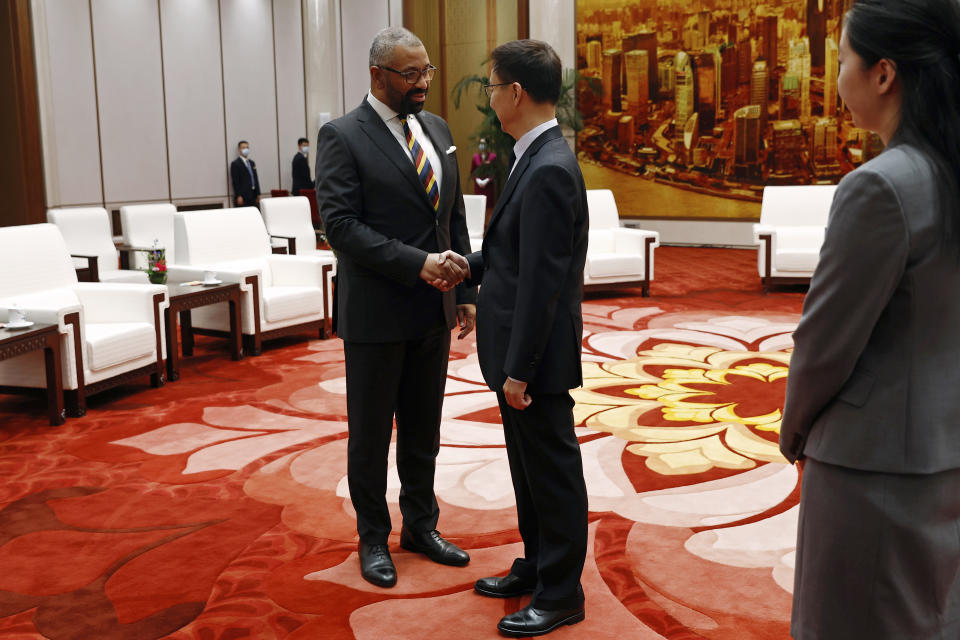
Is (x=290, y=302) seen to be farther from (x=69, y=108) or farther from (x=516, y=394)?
(x=69, y=108)

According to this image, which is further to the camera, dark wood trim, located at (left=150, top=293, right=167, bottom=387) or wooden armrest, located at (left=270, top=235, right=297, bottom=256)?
wooden armrest, located at (left=270, top=235, right=297, bottom=256)

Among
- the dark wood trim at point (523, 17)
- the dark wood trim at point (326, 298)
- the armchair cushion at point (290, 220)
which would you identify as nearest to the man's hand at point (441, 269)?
the dark wood trim at point (326, 298)

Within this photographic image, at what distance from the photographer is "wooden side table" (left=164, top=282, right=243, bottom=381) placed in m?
5.68

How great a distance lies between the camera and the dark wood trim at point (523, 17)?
1309 cm

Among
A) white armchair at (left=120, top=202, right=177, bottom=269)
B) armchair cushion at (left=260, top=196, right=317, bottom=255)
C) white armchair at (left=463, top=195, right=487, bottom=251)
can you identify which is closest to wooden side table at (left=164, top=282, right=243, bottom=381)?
white armchair at (left=120, top=202, right=177, bottom=269)

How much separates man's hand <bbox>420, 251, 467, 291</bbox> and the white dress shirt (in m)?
0.34

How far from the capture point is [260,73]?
517 inches

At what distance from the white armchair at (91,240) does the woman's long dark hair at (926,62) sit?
23.5 feet

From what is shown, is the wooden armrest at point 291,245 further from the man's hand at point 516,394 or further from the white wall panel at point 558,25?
the man's hand at point 516,394

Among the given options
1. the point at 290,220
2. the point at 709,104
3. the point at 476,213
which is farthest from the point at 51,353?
the point at 709,104

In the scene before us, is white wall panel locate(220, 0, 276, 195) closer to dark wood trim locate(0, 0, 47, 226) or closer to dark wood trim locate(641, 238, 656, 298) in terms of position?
dark wood trim locate(0, 0, 47, 226)

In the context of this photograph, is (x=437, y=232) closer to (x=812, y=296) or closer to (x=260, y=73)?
(x=812, y=296)

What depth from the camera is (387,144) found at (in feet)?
9.04

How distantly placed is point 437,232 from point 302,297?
4084 mm
